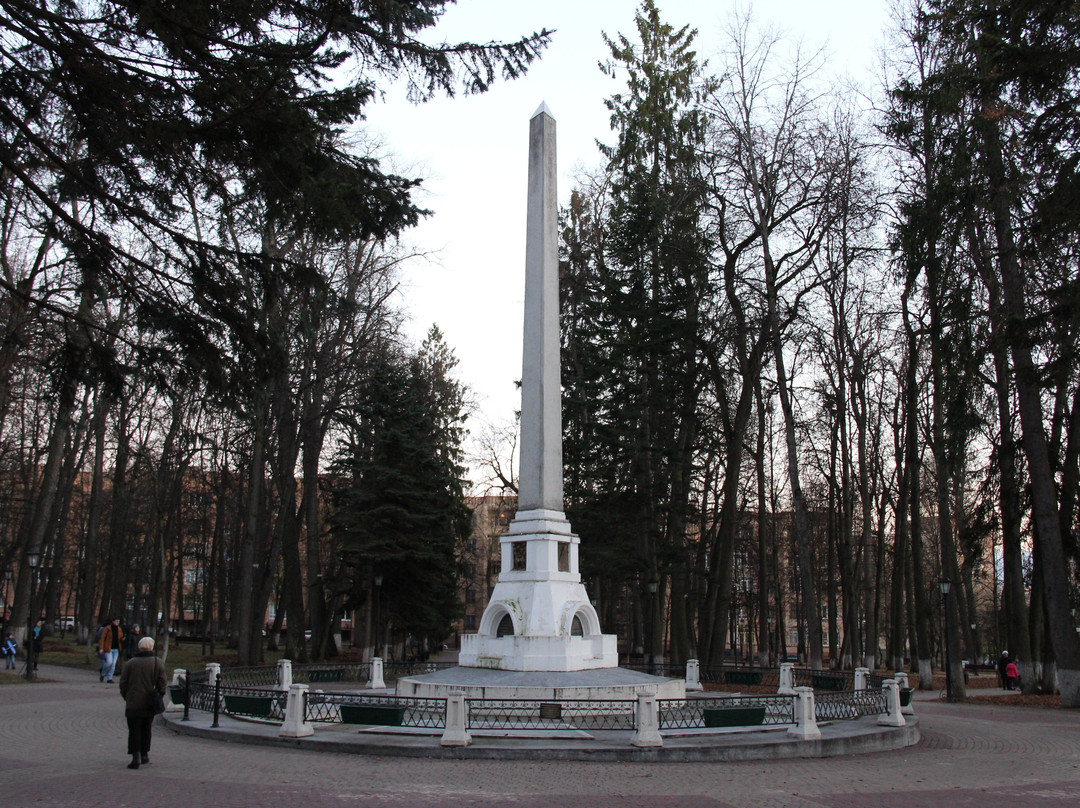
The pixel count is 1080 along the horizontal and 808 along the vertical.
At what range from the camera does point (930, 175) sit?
69.4 ft

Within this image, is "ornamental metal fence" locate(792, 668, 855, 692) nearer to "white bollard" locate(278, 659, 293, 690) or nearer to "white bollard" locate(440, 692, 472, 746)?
"white bollard" locate(440, 692, 472, 746)

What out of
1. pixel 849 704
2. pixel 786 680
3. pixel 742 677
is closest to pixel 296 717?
pixel 849 704

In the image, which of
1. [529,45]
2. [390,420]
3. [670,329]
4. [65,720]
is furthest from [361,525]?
[529,45]

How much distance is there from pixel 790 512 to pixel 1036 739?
1104 inches

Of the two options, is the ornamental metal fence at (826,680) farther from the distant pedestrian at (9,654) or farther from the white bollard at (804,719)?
the distant pedestrian at (9,654)

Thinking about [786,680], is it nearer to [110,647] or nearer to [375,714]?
[375,714]

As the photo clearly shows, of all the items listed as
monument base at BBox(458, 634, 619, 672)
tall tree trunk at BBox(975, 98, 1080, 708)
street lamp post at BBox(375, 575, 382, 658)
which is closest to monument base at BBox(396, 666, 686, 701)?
monument base at BBox(458, 634, 619, 672)

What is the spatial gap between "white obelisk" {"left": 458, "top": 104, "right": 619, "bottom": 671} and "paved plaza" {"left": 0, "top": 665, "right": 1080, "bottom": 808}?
15.1 feet

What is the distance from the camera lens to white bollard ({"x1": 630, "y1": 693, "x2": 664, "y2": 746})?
1058 centimetres

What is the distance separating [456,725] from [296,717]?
220cm

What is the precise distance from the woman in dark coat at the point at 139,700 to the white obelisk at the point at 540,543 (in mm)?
6426

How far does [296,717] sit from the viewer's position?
11242mm

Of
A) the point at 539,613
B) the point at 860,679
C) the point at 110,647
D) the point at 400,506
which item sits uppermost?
the point at 400,506

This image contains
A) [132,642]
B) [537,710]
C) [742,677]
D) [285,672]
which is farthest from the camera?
[132,642]
